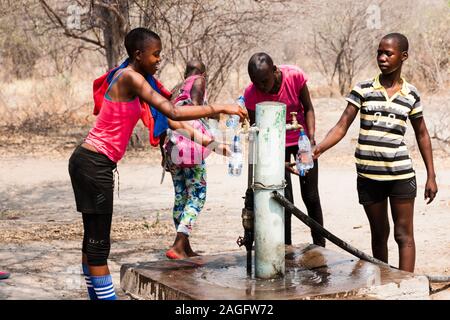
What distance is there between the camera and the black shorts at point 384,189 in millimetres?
4520

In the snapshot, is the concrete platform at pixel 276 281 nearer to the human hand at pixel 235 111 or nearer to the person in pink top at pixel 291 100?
the person in pink top at pixel 291 100

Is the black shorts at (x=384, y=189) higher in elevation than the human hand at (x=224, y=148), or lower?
lower

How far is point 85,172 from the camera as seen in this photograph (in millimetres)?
4168

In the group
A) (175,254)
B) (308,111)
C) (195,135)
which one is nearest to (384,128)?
(308,111)

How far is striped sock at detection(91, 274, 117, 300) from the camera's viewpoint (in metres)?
4.25

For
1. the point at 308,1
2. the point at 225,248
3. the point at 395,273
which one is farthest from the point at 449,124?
the point at 395,273

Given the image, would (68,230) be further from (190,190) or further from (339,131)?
(339,131)

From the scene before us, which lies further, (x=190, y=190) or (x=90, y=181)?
(x=190, y=190)

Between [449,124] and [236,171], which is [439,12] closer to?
[449,124]

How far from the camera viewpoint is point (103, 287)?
4.26 metres

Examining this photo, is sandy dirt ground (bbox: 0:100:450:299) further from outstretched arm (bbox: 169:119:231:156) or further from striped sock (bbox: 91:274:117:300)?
outstretched arm (bbox: 169:119:231:156)

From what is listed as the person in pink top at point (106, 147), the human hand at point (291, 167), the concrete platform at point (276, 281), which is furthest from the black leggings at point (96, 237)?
the human hand at point (291, 167)

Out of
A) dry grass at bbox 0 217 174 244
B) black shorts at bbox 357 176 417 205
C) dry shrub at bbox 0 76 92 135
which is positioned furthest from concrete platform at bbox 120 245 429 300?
dry shrub at bbox 0 76 92 135

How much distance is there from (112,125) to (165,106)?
1.04ft
